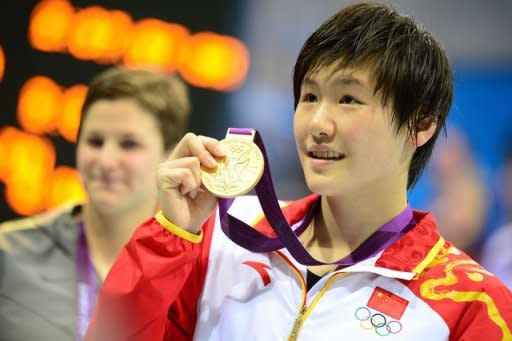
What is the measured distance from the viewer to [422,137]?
181 cm

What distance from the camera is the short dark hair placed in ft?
5.56

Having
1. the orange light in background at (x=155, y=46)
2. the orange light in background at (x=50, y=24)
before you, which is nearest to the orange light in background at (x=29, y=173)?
the orange light in background at (x=50, y=24)

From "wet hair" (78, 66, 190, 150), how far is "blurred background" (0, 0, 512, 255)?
4.40 ft

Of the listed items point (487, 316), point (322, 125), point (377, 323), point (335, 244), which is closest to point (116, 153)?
point (335, 244)

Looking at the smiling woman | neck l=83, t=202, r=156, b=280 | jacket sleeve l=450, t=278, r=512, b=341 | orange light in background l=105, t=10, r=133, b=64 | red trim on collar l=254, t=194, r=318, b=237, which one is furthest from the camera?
orange light in background l=105, t=10, r=133, b=64

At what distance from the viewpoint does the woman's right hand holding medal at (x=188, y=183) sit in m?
1.68

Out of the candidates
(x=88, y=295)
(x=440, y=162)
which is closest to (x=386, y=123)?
(x=88, y=295)

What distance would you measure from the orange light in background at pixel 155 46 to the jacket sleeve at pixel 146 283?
262 cm

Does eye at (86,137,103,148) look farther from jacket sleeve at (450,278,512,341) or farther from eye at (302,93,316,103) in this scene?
jacket sleeve at (450,278,512,341)

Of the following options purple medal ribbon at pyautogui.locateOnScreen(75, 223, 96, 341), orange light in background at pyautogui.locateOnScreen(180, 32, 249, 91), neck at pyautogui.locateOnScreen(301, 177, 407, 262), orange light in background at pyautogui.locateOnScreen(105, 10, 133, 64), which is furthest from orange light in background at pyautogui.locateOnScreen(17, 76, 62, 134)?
neck at pyautogui.locateOnScreen(301, 177, 407, 262)

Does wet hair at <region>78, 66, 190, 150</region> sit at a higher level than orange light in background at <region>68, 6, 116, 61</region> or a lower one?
higher

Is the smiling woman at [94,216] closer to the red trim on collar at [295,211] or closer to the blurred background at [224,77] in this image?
the red trim on collar at [295,211]

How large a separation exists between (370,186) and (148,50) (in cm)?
269

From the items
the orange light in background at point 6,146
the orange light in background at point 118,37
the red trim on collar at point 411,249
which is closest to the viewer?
the red trim on collar at point 411,249
